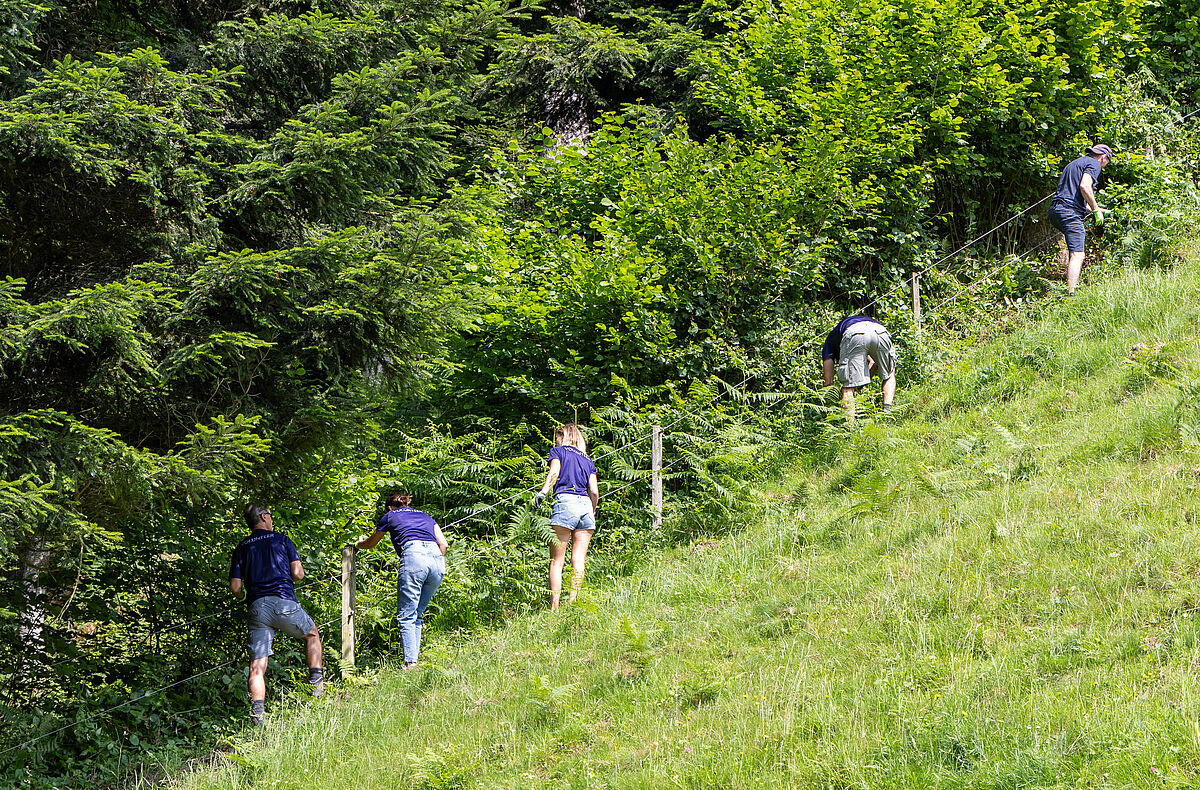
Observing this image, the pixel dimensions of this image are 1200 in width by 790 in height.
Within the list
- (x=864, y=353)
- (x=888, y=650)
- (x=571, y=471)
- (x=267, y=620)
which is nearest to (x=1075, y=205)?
(x=864, y=353)

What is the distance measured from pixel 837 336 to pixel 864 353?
15.5 inches

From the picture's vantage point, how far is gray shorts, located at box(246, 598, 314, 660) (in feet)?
26.6

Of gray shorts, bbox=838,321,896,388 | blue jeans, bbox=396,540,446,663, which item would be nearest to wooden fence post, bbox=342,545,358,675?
blue jeans, bbox=396,540,446,663

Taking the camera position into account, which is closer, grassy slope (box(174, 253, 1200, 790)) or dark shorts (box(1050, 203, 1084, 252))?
grassy slope (box(174, 253, 1200, 790))

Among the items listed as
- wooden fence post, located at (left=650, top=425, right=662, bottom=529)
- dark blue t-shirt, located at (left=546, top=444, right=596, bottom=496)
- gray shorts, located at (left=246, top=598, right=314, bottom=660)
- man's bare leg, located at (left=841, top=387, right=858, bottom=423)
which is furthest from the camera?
man's bare leg, located at (left=841, top=387, right=858, bottom=423)

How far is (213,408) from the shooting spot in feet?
25.1

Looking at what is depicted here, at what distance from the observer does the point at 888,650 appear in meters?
5.80

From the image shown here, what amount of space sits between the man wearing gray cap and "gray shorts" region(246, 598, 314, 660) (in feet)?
30.9

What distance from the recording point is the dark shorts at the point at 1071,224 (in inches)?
479

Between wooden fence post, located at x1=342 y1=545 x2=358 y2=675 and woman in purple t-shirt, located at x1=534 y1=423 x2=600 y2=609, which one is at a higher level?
woman in purple t-shirt, located at x1=534 y1=423 x2=600 y2=609

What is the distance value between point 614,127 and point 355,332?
24.9 feet

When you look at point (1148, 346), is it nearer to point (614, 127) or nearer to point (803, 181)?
point (803, 181)

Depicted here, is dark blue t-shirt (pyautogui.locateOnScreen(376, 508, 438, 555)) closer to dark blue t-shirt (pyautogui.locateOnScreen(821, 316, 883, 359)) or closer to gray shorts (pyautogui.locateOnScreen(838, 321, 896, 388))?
gray shorts (pyautogui.locateOnScreen(838, 321, 896, 388))

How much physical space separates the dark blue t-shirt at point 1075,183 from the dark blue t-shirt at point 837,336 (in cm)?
330
